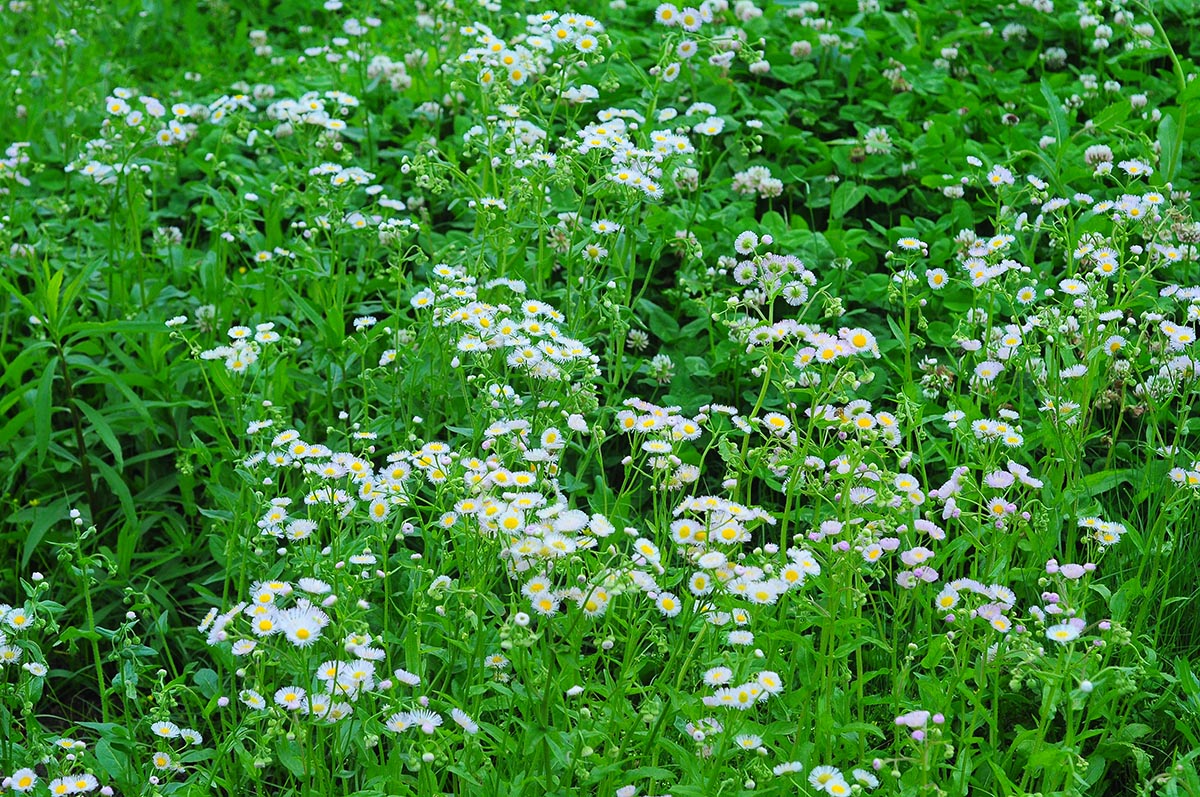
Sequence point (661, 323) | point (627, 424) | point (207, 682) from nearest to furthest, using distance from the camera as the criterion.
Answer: point (627, 424), point (207, 682), point (661, 323)

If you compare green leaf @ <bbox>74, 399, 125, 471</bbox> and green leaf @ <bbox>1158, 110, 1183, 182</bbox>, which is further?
green leaf @ <bbox>1158, 110, 1183, 182</bbox>

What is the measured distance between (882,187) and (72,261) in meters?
2.53

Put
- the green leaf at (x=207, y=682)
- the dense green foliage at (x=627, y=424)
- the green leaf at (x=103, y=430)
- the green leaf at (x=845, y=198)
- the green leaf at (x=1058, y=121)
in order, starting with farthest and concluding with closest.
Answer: the green leaf at (x=845, y=198), the green leaf at (x=1058, y=121), the green leaf at (x=103, y=430), the green leaf at (x=207, y=682), the dense green foliage at (x=627, y=424)

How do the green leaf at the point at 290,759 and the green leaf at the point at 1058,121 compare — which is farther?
the green leaf at the point at 1058,121

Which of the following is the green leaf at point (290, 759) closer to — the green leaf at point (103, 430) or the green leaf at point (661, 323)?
the green leaf at point (103, 430)

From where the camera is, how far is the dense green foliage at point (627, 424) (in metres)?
2.17

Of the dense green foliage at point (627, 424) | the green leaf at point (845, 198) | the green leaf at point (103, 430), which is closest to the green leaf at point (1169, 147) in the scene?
the dense green foliage at point (627, 424)

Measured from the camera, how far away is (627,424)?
7.88ft

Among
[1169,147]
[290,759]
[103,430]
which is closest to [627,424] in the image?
[290,759]

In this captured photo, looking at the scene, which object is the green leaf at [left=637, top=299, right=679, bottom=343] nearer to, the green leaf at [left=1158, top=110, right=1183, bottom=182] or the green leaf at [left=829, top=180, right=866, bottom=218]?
the green leaf at [left=829, top=180, right=866, bottom=218]

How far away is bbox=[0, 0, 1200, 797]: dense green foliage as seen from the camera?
7.13 feet

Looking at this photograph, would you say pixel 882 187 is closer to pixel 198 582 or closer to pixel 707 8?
pixel 707 8

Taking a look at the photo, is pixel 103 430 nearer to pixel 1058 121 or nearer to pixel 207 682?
pixel 207 682

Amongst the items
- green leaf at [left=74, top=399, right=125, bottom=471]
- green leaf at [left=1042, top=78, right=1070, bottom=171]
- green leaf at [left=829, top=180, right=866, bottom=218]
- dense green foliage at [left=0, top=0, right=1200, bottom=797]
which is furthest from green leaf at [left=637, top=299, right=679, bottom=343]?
green leaf at [left=74, top=399, right=125, bottom=471]
